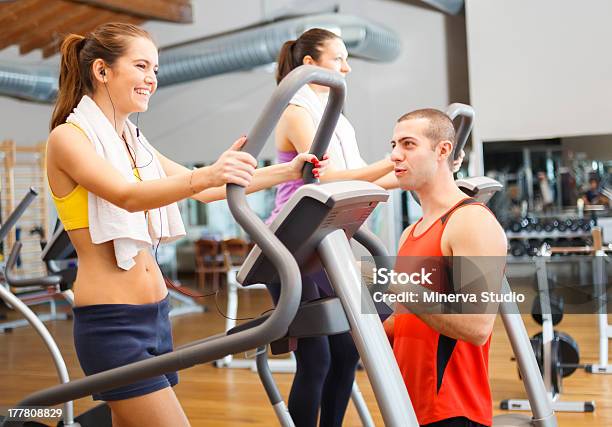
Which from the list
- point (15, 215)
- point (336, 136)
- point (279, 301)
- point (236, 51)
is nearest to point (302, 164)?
point (279, 301)

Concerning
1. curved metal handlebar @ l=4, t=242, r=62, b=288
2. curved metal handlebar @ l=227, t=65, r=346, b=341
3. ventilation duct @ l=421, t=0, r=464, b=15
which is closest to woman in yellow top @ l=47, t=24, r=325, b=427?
curved metal handlebar @ l=227, t=65, r=346, b=341

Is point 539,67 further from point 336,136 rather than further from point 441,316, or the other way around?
point 441,316

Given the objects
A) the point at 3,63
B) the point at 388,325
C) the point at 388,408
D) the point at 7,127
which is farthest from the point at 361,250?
the point at 7,127

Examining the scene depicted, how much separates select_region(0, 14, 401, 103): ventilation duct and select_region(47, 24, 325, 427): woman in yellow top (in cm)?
708

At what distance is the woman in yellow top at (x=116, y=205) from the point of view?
5.34 feet

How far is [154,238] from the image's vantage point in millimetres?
1816

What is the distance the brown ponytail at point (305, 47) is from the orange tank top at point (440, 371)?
845 mm

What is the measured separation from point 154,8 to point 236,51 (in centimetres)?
184

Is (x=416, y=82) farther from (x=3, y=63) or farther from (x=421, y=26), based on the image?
(x=3, y=63)

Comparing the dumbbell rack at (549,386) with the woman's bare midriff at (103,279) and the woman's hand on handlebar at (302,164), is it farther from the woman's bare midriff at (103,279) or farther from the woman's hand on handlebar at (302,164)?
the woman's bare midriff at (103,279)

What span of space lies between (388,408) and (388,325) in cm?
54

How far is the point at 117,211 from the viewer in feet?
5.44

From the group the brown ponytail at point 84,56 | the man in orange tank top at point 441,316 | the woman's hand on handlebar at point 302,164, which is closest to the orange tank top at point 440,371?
the man in orange tank top at point 441,316

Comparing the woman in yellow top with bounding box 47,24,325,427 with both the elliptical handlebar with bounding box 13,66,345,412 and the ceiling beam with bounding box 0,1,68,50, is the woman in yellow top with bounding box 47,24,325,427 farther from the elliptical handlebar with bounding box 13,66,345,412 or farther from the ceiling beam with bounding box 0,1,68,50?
the ceiling beam with bounding box 0,1,68,50
